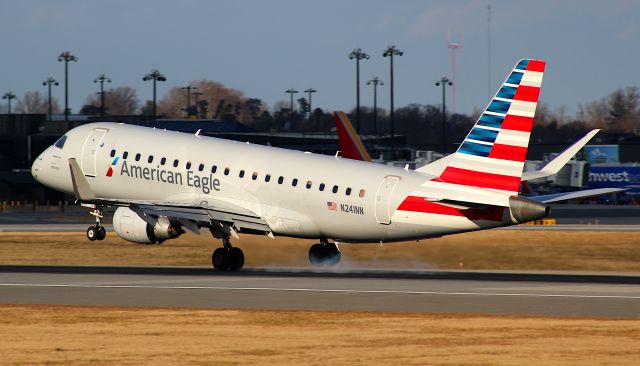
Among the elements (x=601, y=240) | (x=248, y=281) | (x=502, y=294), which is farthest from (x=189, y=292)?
(x=601, y=240)

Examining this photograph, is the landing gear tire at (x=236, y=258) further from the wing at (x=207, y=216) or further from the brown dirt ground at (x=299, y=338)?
the brown dirt ground at (x=299, y=338)

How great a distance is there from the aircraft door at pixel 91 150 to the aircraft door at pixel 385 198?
14.0 m

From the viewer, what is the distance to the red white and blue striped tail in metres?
42.7

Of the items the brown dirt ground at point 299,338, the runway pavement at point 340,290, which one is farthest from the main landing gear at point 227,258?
the brown dirt ground at point 299,338

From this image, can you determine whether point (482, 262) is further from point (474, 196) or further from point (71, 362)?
point (71, 362)

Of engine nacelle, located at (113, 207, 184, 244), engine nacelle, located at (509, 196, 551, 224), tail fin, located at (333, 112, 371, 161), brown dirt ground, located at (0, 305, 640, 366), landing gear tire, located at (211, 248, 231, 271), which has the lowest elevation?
brown dirt ground, located at (0, 305, 640, 366)

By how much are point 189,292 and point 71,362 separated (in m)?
14.4

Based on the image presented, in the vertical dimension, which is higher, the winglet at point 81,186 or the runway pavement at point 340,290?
the winglet at point 81,186

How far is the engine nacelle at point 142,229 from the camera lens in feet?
157

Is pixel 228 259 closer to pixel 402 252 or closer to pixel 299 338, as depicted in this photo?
pixel 402 252

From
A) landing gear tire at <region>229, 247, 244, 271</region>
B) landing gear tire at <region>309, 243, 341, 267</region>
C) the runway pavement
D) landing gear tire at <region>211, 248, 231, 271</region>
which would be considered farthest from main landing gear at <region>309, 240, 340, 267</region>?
landing gear tire at <region>211, 248, 231, 271</region>

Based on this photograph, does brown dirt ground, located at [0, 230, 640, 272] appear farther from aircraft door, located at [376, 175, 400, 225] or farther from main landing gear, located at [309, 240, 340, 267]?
aircraft door, located at [376, 175, 400, 225]

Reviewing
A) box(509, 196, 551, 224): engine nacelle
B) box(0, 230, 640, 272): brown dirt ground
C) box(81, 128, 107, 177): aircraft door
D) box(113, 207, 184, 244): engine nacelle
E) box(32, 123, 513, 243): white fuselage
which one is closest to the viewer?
box(509, 196, 551, 224): engine nacelle

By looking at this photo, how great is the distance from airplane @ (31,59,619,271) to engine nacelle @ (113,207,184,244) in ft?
0.16
